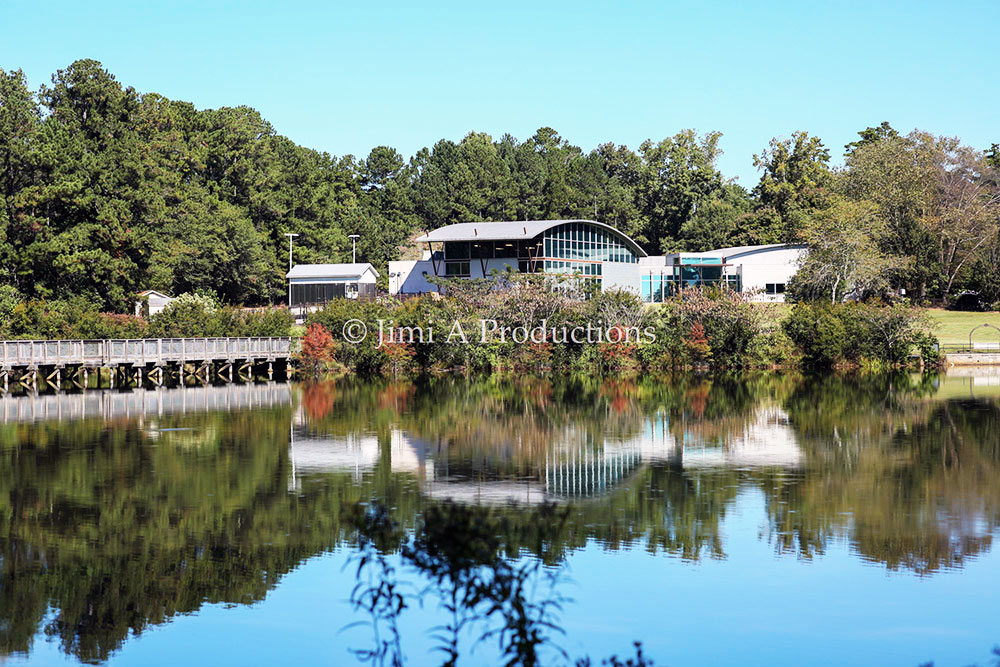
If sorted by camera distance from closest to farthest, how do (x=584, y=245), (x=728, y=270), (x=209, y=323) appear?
1. (x=209, y=323)
2. (x=584, y=245)
3. (x=728, y=270)

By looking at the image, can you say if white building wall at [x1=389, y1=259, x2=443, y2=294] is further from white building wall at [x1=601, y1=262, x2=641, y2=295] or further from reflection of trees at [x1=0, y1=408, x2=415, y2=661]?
reflection of trees at [x1=0, y1=408, x2=415, y2=661]

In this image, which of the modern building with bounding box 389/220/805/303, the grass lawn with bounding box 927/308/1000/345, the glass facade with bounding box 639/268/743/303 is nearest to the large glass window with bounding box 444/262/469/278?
the modern building with bounding box 389/220/805/303

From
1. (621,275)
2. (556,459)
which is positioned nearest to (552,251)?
(621,275)

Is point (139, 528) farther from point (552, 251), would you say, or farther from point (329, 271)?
point (329, 271)

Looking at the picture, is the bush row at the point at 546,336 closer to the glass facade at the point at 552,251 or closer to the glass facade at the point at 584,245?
the glass facade at the point at 552,251

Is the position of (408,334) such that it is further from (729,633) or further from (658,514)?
(729,633)

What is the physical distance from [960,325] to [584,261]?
25.3m

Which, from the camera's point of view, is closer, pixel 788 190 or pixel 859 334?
pixel 859 334

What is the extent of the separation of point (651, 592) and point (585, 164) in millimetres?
103142

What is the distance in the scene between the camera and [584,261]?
77.2 m

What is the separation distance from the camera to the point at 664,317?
194 ft

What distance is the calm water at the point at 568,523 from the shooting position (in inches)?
583

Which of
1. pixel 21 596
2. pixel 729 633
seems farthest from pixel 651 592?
pixel 21 596

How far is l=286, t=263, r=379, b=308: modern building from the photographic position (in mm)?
78625
